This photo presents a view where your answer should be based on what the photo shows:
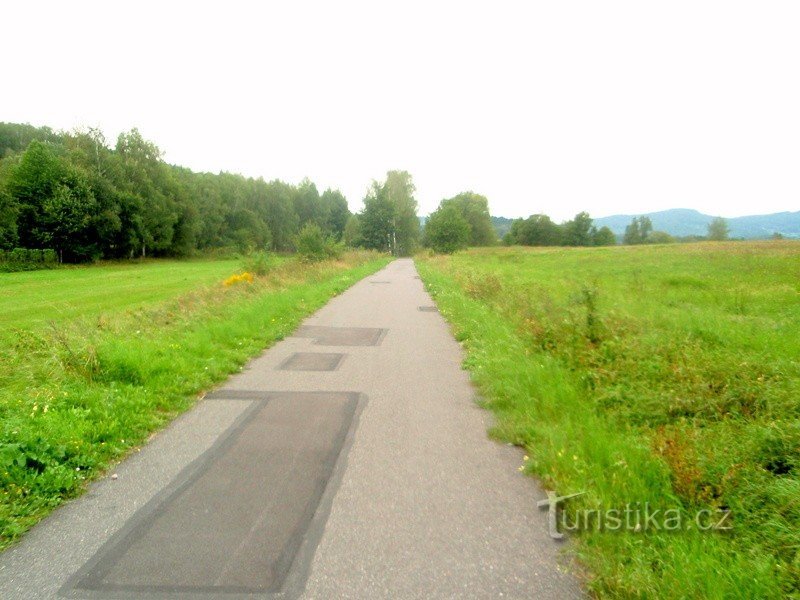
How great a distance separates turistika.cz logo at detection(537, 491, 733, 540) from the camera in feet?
10.8

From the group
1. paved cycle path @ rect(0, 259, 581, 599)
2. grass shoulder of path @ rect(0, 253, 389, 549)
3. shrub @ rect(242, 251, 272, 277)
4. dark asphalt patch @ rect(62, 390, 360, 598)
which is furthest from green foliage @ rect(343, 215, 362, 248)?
dark asphalt patch @ rect(62, 390, 360, 598)

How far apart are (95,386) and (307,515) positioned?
4215 mm

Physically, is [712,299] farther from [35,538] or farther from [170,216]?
[170,216]

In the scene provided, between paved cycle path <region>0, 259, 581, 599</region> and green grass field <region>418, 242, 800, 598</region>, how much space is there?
384 millimetres

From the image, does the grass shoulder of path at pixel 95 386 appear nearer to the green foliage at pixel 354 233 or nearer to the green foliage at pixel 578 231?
the green foliage at pixel 354 233

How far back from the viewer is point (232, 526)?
3506 mm

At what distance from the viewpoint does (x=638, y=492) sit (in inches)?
143

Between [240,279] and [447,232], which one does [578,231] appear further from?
[240,279]

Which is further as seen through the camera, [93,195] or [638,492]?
[93,195]

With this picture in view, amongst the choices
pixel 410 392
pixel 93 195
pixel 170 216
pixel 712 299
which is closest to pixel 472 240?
pixel 170 216

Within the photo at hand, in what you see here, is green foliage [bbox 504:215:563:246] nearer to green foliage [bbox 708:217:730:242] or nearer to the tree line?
the tree line

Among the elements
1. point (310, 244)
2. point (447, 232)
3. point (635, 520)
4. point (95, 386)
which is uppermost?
point (447, 232)

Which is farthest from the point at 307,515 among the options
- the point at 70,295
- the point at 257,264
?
the point at 70,295

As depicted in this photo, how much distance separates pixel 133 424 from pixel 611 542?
186 inches
